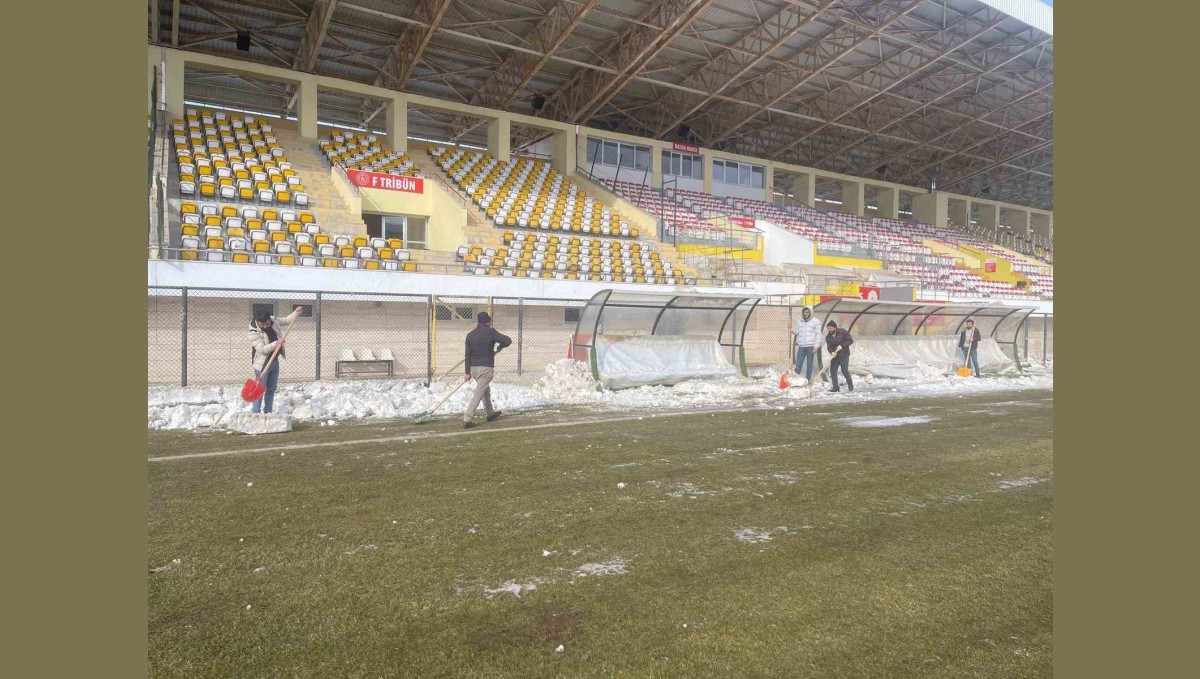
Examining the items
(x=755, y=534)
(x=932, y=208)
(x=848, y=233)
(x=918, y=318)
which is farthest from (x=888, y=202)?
(x=755, y=534)

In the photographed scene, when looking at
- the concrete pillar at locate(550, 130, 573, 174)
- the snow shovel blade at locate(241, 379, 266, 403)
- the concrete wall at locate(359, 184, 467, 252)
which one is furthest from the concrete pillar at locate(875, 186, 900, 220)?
the snow shovel blade at locate(241, 379, 266, 403)

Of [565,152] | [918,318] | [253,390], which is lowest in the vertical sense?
[253,390]

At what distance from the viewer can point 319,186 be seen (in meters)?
24.0

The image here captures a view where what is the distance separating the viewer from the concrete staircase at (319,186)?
71.3ft

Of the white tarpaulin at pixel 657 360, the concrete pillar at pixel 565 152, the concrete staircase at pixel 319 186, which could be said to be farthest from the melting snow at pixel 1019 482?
the concrete pillar at pixel 565 152

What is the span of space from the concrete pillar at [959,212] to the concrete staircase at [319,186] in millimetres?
45983

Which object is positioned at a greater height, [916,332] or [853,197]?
[853,197]

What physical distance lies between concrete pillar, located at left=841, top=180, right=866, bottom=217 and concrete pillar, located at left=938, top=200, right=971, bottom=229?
10.7m

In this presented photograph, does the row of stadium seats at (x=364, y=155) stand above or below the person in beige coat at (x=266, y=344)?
above

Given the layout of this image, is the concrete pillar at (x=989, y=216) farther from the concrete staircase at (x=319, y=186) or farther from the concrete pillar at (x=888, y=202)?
the concrete staircase at (x=319, y=186)

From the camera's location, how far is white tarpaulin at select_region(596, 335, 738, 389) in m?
14.5

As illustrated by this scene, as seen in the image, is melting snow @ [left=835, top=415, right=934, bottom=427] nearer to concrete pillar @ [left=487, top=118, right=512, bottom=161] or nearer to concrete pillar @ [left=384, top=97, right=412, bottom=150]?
concrete pillar @ [left=384, top=97, right=412, bottom=150]

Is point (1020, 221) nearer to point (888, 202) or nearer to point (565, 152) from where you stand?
point (888, 202)

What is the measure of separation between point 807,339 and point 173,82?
2468cm
